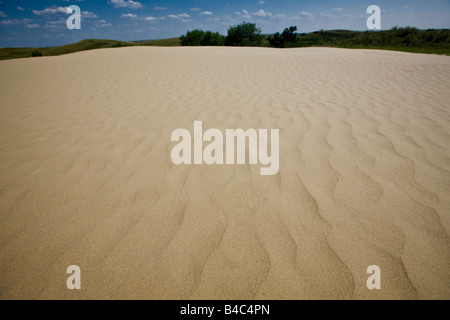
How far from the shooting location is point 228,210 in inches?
55.1

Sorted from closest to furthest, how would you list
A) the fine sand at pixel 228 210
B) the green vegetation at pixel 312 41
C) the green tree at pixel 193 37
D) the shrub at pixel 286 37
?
1. the fine sand at pixel 228 210
2. the green vegetation at pixel 312 41
3. the green tree at pixel 193 37
4. the shrub at pixel 286 37

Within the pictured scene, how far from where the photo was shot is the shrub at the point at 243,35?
38.5 meters

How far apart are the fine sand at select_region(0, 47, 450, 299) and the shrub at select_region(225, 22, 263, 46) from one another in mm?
41261

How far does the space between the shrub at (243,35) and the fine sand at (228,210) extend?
1624 inches

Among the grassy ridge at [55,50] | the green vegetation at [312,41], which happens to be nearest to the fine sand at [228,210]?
the green vegetation at [312,41]

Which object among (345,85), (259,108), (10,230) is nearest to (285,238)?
(10,230)

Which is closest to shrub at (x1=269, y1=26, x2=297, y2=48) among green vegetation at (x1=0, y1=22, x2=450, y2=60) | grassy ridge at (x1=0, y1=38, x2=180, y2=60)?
green vegetation at (x1=0, y1=22, x2=450, y2=60)

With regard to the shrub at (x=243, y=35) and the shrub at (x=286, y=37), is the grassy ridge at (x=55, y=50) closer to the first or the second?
the shrub at (x=243, y=35)

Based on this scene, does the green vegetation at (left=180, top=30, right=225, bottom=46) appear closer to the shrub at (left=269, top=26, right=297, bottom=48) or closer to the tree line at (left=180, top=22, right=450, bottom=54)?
the tree line at (left=180, top=22, right=450, bottom=54)

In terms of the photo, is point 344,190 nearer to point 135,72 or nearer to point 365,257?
point 365,257

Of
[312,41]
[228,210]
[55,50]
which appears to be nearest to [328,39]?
[312,41]

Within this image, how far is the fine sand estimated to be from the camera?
3.34ft

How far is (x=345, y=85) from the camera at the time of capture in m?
4.51

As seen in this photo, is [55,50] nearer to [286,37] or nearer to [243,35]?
[243,35]
